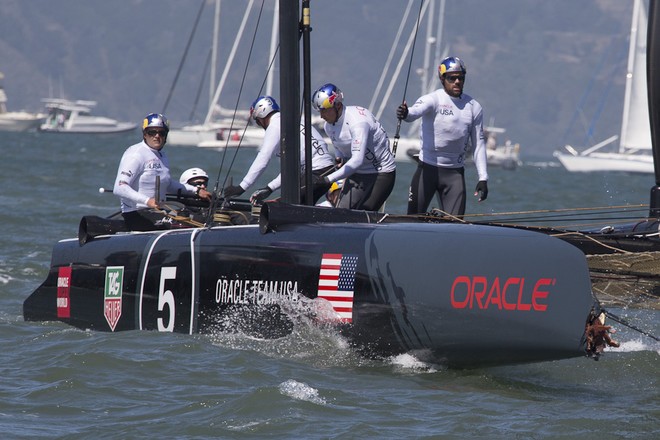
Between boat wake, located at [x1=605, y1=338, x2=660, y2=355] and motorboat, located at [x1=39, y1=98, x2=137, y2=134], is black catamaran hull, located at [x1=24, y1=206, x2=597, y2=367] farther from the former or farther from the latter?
motorboat, located at [x1=39, y1=98, x2=137, y2=134]

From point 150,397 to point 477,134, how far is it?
3.72 metres

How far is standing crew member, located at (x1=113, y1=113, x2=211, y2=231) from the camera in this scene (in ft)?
31.3

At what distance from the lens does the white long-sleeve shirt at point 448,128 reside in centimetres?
977

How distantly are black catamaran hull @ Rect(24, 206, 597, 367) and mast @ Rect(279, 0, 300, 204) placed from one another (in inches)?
15.5

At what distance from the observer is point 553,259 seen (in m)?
6.90

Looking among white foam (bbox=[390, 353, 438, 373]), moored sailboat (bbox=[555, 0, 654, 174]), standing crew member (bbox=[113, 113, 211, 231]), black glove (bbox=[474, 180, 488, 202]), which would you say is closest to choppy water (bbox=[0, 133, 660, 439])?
white foam (bbox=[390, 353, 438, 373])

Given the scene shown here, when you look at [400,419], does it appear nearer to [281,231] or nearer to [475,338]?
[475,338]

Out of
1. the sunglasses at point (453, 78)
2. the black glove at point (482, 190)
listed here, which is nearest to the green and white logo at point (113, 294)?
the black glove at point (482, 190)

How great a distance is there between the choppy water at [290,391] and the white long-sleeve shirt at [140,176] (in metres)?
0.97

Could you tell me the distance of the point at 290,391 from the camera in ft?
23.4

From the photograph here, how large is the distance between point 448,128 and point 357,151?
884 mm

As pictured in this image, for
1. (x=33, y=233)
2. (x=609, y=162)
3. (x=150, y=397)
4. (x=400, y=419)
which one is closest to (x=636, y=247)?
(x=400, y=419)

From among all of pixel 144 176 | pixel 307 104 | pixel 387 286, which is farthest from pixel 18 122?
pixel 387 286

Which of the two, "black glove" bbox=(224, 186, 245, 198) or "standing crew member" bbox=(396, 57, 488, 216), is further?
"standing crew member" bbox=(396, 57, 488, 216)
